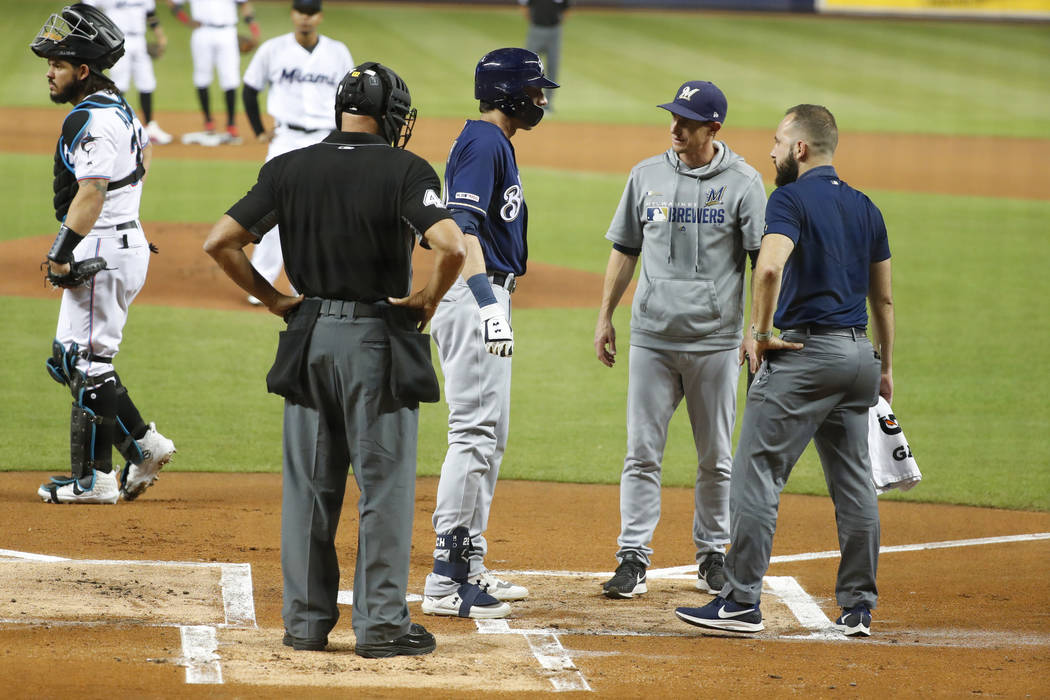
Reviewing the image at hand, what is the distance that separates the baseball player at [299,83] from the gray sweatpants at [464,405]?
5.59 metres

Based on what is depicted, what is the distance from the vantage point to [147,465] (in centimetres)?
680

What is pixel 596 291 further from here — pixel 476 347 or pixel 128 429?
pixel 476 347

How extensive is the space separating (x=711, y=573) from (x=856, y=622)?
2.52 ft

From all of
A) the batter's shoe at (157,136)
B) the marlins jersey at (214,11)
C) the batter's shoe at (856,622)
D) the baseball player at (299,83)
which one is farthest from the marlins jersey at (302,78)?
the batter's shoe at (157,136)

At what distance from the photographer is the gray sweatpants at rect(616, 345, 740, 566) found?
5645 mm

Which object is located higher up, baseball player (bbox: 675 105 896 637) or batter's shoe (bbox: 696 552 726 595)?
baseball player (bbox: 675 105 896 637)

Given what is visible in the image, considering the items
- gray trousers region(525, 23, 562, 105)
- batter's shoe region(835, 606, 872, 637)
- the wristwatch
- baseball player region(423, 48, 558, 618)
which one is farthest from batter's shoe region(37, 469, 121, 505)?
gray trousers region(525, 23, 562, 105)

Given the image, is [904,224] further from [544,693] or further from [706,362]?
[544,693]

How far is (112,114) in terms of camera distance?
251 inches

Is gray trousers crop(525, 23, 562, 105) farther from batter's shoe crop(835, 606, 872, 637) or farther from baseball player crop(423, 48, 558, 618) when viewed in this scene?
batter's shoe crop(835, 606, 872, 637)

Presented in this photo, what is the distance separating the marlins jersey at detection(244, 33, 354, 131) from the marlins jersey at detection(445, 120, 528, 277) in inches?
221

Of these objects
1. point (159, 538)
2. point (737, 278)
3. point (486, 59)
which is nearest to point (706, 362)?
point (737, 278)

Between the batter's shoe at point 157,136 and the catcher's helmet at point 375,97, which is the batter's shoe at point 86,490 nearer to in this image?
the catcher's helmet at point 375,97

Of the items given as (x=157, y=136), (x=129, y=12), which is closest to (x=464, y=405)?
(x=129, y=12)
